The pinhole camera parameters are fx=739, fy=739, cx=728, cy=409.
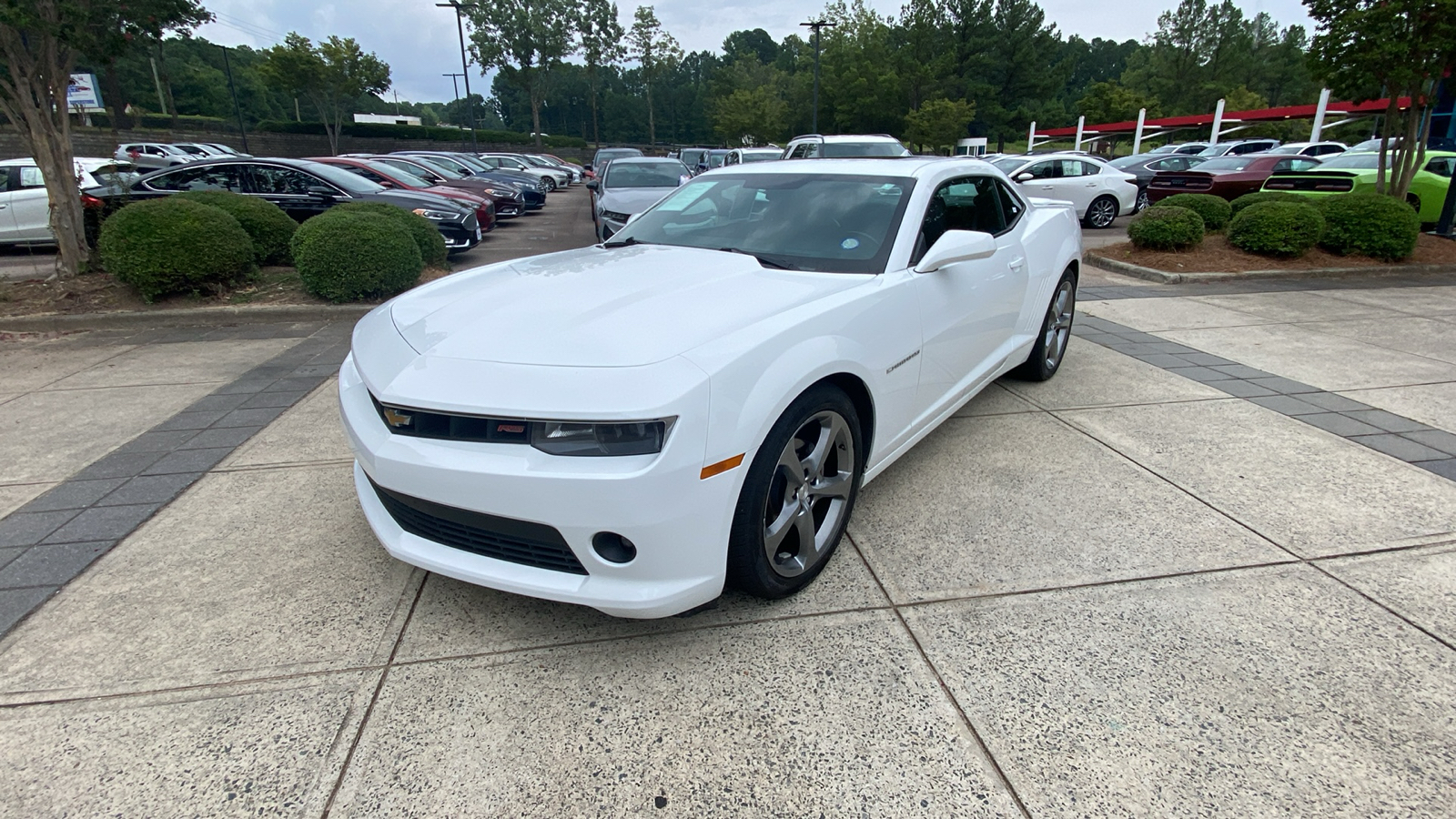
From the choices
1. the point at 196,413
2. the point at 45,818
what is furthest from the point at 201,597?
the point at 196,413

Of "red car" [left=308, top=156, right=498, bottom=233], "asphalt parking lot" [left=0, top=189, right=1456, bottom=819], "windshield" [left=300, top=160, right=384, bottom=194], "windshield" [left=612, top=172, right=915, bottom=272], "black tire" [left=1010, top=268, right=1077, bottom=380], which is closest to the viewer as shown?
"asphalt parking lot" [left=0, top=189, right=1456, bottom=819]

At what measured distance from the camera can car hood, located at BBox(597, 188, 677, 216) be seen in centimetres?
1080

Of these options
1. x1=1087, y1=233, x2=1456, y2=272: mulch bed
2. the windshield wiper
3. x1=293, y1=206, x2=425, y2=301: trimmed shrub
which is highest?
the windshield wiper

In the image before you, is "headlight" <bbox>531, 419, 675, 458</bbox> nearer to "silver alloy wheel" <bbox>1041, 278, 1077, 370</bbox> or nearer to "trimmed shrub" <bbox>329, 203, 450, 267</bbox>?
"silver alloy wheel" <bbox>1041, 278, 1077, 370</bbox>

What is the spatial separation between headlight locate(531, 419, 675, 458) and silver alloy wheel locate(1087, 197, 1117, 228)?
1552cm

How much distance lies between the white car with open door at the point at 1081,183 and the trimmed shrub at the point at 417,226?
10.8m

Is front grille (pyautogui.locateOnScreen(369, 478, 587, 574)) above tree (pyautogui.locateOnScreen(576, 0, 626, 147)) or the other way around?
the other way around

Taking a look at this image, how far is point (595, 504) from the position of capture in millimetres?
2008

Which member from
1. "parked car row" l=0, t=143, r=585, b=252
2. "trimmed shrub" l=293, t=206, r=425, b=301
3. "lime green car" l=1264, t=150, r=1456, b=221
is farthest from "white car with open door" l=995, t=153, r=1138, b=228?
"trimmed shrub" l=293, t=206, r=425, b=301

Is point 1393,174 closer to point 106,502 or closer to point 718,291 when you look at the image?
point 718,291

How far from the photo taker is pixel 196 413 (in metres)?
4.65

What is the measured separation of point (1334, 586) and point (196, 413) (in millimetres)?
5944

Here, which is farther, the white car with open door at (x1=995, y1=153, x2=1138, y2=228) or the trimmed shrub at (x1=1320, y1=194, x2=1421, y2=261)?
the white car with open door at (x1=995, y1=153, x2=1138, y2=228)

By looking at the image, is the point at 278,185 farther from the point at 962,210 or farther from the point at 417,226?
the point at 962,210
